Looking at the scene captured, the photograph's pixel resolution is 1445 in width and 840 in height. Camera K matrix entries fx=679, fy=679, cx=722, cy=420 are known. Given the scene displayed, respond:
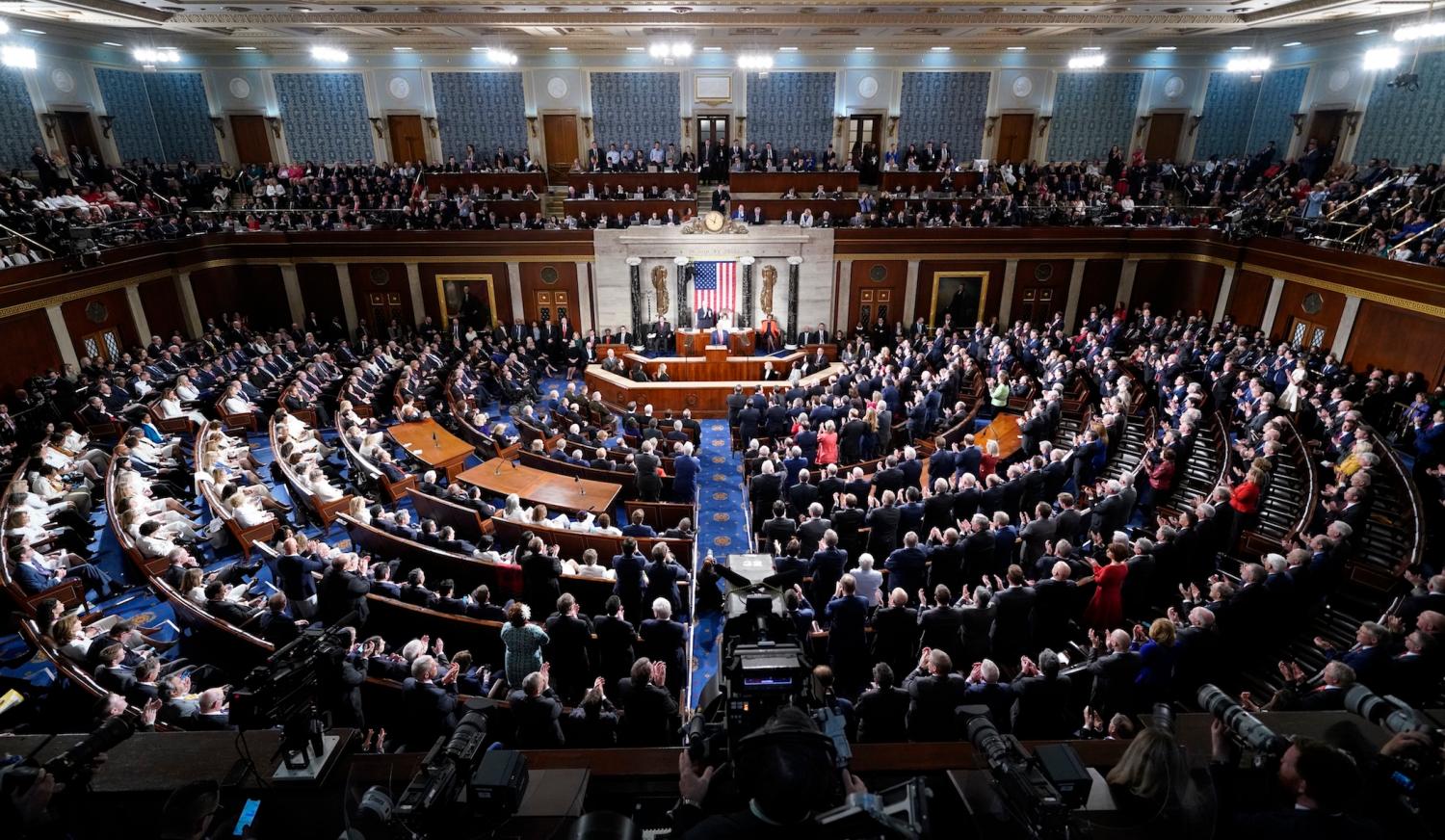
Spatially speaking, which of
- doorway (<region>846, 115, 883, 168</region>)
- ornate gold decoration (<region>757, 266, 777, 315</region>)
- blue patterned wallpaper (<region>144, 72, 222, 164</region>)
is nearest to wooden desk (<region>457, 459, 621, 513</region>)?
ornate gold decoration (<region>757, 266, 777, 315</region>)

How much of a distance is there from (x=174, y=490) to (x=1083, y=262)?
22.9 meters

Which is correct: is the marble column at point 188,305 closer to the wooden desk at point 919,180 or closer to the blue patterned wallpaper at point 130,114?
the blue patterned wallpaper at point 130,114

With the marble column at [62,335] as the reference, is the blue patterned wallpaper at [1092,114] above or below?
above

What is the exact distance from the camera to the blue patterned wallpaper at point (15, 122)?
715 inches

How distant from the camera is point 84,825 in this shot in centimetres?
267

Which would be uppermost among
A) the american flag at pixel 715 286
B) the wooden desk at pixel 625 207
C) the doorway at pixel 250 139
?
the doorway at pixel 250 139

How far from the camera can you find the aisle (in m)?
7.85

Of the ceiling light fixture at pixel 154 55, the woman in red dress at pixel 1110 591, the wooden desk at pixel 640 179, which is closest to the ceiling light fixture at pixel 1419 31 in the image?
the woman in red dress at pixel 1110 591

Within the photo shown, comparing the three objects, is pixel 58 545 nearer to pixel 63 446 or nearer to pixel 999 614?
pixel 63 446

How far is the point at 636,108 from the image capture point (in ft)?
78.1

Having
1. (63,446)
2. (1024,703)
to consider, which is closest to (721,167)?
(63,446)

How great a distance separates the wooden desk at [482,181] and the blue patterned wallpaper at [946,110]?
13.1m

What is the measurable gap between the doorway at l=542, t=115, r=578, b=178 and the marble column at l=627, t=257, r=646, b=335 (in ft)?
19.1

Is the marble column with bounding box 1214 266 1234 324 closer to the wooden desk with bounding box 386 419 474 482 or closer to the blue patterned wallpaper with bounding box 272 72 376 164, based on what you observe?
the wooden desk with bounding box 386 419 474 482
